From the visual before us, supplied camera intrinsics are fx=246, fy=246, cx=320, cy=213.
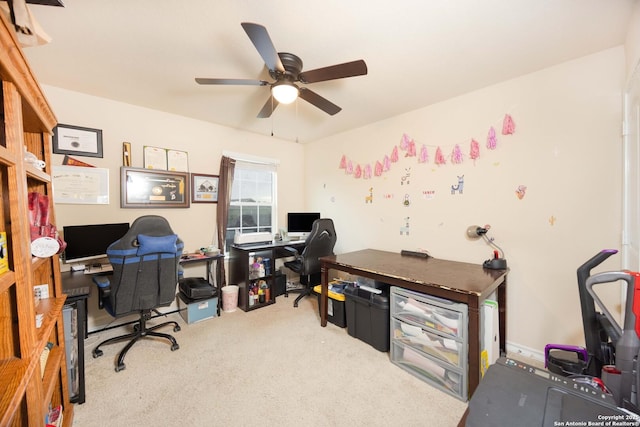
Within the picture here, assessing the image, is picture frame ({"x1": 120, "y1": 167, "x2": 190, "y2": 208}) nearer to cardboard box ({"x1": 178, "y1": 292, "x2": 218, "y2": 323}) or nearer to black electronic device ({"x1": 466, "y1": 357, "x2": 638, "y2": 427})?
cardboard box ({"x1": 178, "y1": 292, "x2": 218, "y2": 323})

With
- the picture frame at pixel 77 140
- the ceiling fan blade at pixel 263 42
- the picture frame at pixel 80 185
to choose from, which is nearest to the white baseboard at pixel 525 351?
the ceiling fan blade at pixel 263 42

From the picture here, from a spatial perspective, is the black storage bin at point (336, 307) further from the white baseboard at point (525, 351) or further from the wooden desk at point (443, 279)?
the white baseboard at point (525, 351)

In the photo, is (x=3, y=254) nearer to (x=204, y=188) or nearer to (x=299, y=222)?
(x=204, y=188)

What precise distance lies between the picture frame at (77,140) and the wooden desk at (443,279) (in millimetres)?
2619

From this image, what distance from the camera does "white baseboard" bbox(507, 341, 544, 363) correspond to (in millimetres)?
2057

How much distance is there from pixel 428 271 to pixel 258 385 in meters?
1.59

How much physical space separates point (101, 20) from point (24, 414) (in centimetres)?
203

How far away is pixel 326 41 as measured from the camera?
1679 millimetres

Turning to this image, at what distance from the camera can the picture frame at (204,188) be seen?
125 inches

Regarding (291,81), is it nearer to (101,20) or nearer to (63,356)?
(101,20)

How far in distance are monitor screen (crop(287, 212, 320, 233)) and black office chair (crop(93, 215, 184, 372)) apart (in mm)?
1878

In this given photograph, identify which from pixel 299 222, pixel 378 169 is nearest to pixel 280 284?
pixel 299 222

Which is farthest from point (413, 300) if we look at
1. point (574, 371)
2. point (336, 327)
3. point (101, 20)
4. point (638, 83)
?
point (101, 20)

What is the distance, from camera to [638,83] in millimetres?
1435
